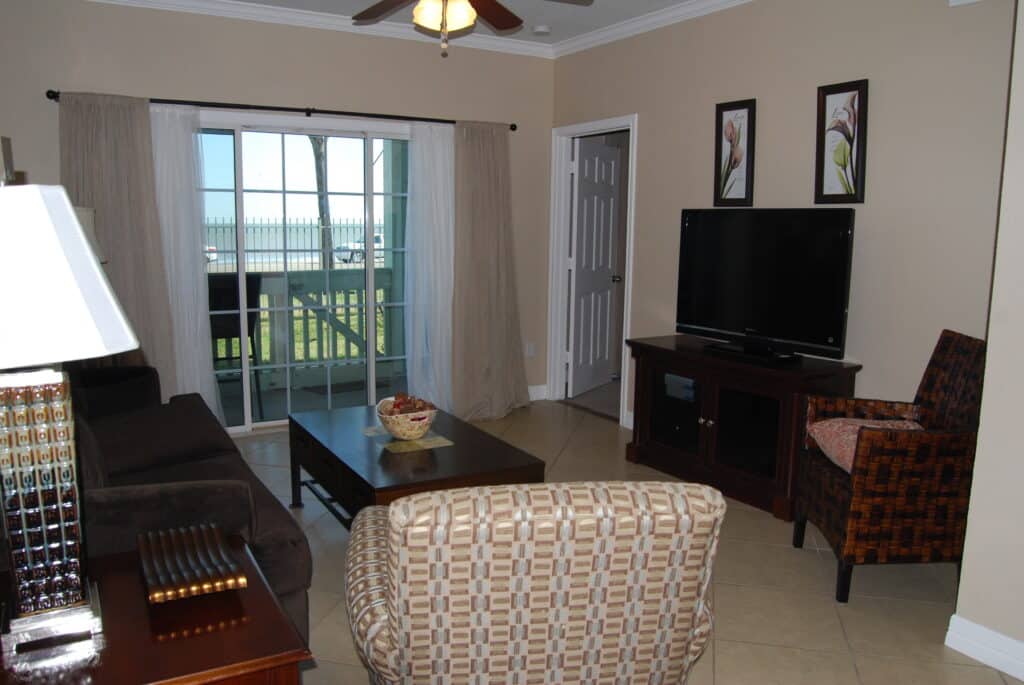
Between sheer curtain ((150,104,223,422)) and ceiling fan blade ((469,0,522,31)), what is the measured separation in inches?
94.9

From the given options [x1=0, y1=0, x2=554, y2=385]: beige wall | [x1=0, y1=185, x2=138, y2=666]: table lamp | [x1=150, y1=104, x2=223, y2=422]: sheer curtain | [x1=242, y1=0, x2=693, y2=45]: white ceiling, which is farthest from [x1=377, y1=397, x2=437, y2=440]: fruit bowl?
[x1=0, y1=0, x2=554, y2=385]: beige wall

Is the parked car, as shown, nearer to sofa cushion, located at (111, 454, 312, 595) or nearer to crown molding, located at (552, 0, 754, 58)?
crown molding, located at (552, 0, 754, 58)

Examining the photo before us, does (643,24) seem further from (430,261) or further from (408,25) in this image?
(430,261)

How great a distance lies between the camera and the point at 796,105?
4238 millimetres

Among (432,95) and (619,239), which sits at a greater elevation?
(432,95)

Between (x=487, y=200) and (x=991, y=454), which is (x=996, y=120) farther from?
(x=487, y=200)

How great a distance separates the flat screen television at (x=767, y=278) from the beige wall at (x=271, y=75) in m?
1.82

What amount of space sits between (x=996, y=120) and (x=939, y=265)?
2.15 feet

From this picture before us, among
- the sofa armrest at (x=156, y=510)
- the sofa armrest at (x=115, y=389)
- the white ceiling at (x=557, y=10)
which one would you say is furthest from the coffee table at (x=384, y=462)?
the white ceiling at (x=557, y=10)

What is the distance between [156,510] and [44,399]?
36.3 inches

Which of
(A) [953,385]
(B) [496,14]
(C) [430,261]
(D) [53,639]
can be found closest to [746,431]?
(A) [953,385]

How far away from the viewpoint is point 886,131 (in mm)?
3795

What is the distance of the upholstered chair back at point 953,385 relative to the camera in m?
3.05

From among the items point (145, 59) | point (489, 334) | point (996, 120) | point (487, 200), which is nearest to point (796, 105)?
point (996, 120)
